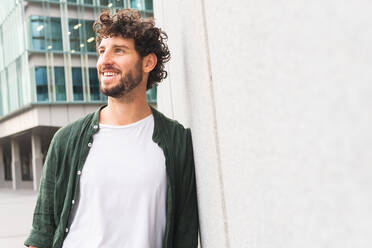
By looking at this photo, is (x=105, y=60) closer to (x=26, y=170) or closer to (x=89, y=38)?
(x=89, y=38)

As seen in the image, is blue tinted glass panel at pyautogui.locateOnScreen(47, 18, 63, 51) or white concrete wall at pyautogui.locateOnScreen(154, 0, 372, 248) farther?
blue tinted glass panel at pyautogui.locateOnScreen(47, 18, 63, 51)

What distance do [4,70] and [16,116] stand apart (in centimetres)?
392

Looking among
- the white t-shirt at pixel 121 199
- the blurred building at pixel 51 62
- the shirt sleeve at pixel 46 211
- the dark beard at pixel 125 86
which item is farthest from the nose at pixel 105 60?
the blurred building at pixel 51 62

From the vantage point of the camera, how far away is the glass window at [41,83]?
2530 centimetres

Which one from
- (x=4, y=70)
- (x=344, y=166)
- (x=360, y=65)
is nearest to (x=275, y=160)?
(x=344, y=166)

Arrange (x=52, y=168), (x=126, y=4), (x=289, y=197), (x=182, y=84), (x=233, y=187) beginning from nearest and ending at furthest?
(x=289, y=197) → (x=233, y=187) → (x=52, y=168) → (x=182, y=84) → (x=126, y=4)

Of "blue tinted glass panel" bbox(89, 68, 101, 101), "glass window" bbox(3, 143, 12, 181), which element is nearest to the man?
"blue tinted glass panel" bbox(89, 68, 101, 101)

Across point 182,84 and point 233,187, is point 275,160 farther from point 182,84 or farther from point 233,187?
point 182,84

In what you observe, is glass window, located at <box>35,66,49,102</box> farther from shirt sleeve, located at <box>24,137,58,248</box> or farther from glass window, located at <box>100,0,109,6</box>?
shirt sleeve, located at <box>24,137,58,248</box>

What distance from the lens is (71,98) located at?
25.9 m

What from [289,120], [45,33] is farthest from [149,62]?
[45,33]

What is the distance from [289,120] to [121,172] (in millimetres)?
1725

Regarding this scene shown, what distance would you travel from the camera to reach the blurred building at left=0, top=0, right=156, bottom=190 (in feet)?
83.5

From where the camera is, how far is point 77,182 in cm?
273
